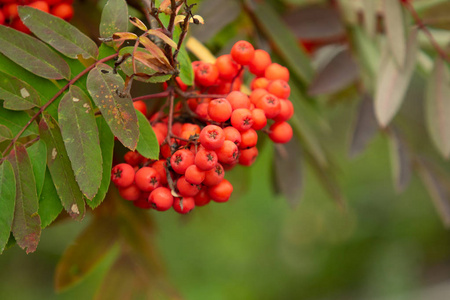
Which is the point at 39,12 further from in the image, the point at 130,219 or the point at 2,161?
the point at 130,219

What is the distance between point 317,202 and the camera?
171 centimetres

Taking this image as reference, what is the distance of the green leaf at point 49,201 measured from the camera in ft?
1.27

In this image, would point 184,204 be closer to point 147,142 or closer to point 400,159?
point 147,142

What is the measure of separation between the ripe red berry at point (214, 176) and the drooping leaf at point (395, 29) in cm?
36

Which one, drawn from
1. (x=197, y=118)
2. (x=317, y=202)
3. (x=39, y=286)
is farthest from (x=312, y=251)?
(x=197, y=118)

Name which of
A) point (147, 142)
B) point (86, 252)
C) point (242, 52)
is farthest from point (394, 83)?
point (86, 252)

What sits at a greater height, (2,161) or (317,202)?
(2,161)

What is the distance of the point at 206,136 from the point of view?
376 millimetres

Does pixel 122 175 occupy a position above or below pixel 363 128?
above

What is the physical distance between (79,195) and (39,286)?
1659mm

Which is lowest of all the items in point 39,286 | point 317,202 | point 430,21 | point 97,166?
point 39,286

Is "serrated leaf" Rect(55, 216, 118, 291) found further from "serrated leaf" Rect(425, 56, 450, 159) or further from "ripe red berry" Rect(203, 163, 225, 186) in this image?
"serrated leaf" Rect(425, 56, 450, 159)

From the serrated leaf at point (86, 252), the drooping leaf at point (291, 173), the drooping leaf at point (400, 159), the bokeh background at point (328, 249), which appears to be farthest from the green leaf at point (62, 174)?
the bokeh background at point (328, 249)

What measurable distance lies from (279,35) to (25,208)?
0.44 m
